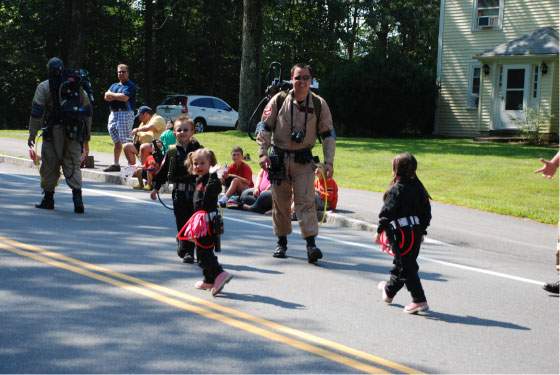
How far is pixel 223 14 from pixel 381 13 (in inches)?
379

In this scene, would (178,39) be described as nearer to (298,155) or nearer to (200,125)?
(200,125)

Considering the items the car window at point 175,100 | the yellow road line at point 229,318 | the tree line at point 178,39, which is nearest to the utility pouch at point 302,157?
the yellow road line at point 229,318

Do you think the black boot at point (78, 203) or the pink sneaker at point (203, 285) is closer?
the pink sneaker at point (203, 285)

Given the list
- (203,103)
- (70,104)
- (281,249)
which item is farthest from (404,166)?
(203,103)

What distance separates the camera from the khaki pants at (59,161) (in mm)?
10016

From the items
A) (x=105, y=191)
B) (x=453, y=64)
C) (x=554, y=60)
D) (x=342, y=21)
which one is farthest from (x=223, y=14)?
(x=105, y=191)

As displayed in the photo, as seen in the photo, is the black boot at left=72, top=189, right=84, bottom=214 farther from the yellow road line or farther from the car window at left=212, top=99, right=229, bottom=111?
the car window at left=212, top=99, right=229, bottom=111

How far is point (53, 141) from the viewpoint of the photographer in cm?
1007

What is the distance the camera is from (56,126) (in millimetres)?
10047

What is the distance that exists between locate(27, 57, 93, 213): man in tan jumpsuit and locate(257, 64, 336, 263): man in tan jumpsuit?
11.7 feet

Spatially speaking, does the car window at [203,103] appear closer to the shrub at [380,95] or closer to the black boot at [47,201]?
the shrub at [380,95]

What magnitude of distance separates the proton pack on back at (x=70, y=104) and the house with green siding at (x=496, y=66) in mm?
20445

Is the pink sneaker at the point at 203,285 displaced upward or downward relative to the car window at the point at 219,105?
downward

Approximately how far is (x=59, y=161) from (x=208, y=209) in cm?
465
